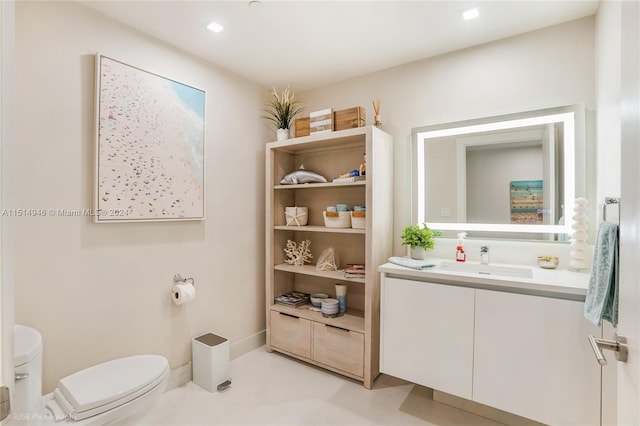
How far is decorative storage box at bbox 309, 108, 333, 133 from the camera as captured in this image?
2.59m

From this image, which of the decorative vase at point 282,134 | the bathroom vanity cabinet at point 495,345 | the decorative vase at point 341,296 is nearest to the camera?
the bathroom vanity cabinet at point 495,345

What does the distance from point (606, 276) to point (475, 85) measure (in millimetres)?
1567

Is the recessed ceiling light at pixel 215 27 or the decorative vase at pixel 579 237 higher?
the recessed ceiling light at pixel 215 27

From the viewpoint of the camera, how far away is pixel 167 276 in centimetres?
228

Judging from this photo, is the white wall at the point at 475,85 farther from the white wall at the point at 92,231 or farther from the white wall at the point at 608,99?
the white wall at the point at 92,231

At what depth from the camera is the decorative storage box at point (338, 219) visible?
2.58m

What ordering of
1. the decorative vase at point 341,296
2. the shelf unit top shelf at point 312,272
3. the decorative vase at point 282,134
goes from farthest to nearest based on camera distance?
1. the decorative vase at point 282,134
2. the decorative vase at point 341,296
3. the shelf unit top shelf at point 312,272

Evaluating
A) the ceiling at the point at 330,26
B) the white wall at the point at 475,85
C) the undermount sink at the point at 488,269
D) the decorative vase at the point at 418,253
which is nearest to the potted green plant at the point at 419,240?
the decorative vase at the point at 418,253

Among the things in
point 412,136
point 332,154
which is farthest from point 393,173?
point 332,154

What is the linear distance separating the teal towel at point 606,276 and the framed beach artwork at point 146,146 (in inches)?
92.4

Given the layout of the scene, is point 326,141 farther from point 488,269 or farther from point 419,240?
point 488,269

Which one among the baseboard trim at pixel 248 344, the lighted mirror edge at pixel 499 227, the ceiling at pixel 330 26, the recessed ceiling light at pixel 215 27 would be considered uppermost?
the ceiling at pixel 330 26

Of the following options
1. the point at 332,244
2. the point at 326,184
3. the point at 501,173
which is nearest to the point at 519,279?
the point at 501,173

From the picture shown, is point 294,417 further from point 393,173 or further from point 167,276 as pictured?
point 393,173
